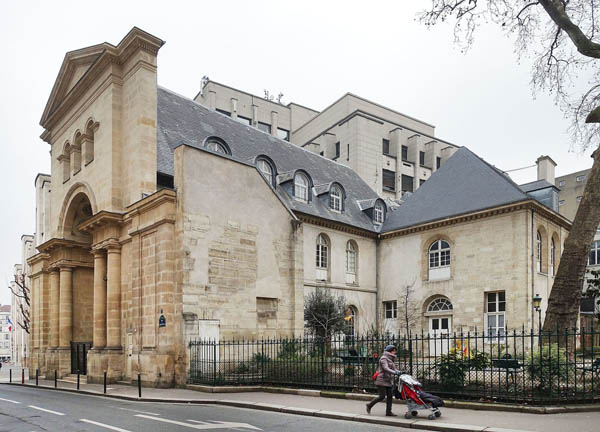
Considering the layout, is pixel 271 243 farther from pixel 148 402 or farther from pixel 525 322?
pixel 525 322

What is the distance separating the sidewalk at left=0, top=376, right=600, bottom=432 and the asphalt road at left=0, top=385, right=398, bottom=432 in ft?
1.32

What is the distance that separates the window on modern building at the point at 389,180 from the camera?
4778 centimetres

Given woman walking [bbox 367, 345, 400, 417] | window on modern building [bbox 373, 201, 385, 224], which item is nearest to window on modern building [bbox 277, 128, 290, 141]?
window on modern building [bbox 373, 201, 385, 224]

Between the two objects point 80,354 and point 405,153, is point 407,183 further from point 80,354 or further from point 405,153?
point 80,354

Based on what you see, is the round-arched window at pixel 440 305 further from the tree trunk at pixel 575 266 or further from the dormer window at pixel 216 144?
the dormer window at pixel 216 144

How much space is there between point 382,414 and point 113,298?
1468 cm

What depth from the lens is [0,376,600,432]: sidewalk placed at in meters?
9.47

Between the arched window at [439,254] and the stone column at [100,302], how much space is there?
55.8 ft

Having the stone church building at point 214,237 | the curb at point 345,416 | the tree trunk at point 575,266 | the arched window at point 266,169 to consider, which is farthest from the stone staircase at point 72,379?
the tree trunk at point 575,266

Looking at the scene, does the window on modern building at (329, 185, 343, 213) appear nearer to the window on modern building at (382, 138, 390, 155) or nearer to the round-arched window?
the round-arched window

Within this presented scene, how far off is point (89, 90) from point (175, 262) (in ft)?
40.6

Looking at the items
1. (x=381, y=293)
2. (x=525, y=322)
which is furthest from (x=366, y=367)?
(x=381, y=293)

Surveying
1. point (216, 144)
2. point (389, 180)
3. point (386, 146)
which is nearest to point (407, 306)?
point (216, 144)

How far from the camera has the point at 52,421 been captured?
11273 millimetres
